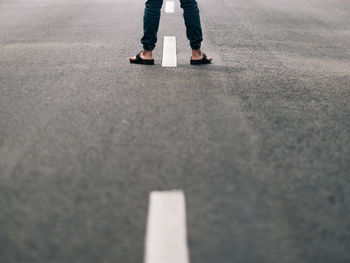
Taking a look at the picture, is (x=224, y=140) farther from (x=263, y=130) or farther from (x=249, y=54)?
(x=249, y=54)

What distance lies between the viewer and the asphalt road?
5.87 feet

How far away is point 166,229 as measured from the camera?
6.14ft

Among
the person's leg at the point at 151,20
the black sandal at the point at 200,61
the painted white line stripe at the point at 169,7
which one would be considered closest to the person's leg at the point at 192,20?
the black sandal at the point at 200,61

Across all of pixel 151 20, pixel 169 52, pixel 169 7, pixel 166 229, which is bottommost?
pixel 169 7

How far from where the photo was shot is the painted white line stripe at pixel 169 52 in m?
4.91

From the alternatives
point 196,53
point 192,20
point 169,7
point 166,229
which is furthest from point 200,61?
point 169,7

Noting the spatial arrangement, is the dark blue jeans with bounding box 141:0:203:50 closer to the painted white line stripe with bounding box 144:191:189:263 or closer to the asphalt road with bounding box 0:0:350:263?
the asphalt road with bounding box 0:0:350:263

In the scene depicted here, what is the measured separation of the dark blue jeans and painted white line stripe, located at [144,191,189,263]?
3024 millimetres

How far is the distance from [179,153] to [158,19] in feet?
8.77

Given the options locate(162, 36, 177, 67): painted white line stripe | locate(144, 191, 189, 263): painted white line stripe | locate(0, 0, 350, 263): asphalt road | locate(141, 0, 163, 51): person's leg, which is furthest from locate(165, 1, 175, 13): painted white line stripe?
locate(144, 191, 189, 263): painted white line stripe

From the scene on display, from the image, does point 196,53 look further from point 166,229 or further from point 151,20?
point 166,229

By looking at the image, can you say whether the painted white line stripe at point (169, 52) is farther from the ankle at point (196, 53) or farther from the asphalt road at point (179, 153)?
the ankle at point (196, 53)

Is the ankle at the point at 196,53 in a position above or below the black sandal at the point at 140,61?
above

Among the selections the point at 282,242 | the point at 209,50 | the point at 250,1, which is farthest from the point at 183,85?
the point at 250,1
